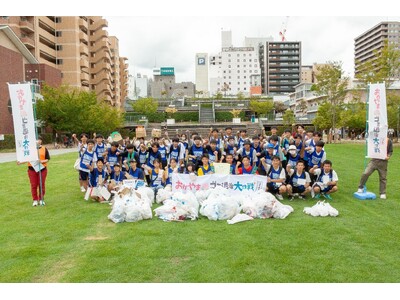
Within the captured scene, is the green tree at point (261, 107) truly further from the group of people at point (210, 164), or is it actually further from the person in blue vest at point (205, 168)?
the person in blue vest at point (205, 168)

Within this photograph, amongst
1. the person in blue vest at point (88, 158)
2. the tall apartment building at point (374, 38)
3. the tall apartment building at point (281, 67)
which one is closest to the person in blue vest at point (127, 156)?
the person in blue vest at point (88, 158)

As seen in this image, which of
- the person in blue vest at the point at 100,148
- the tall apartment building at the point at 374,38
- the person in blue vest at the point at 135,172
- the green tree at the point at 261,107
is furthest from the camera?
the tall apartment building at the point at 374,38

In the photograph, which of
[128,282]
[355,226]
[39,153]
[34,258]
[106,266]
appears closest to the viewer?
[128,282]

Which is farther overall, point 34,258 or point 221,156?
point 221,156

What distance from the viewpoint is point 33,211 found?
9484mm

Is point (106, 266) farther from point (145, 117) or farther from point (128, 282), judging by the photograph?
point (145, 117)

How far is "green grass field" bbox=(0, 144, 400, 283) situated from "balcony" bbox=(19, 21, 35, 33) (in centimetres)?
4583

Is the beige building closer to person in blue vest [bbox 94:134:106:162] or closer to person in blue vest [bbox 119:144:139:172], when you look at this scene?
person in blue vest [bbox 94:134:106:162]

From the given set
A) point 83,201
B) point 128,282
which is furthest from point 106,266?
point 83,201

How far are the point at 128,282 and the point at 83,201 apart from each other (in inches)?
245

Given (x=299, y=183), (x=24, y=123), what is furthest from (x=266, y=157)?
(x=24, y=123)

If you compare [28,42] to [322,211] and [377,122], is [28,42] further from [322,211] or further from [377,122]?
[322,211]

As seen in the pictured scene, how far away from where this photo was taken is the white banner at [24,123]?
980cm

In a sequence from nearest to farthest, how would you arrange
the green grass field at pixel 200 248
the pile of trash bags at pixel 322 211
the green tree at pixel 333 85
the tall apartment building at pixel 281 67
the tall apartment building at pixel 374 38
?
the green grass field at pixel 200 248 < the pile of trash bags at pixel 322 211 < the green tree at pixel 333 85 < the tall apartment building at pixel 374 38 < the tall apartment building at pixel 281 67
